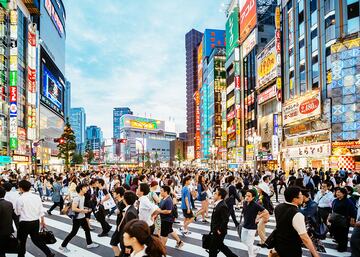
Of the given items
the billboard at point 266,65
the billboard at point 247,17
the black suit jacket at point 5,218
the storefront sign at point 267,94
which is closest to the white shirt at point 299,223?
the black suit jacket at point 5,218

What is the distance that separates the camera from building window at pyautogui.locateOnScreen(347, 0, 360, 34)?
32.2m

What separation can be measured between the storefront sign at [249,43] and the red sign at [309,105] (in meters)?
24.3

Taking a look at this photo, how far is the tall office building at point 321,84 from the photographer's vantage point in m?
32.2

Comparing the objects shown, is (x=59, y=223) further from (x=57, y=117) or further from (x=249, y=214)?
(x=57, y=117)

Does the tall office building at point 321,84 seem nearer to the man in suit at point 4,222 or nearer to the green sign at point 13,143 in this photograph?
the man in suit at point 4,222

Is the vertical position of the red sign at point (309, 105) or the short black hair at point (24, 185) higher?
the red sign at point (309, 105)

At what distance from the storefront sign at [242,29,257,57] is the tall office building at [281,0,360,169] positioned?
15011 mm

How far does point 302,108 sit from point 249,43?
91.2 ft

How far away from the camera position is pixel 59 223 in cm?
1322

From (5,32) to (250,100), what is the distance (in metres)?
39.3

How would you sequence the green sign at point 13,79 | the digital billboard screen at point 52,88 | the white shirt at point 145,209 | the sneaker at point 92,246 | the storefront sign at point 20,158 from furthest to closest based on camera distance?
the digital billboard screen at point 52,88, the storefront sign at point 20,158, the green sign at point 13,79, the sneaker at point 92,246, the white shirt at point 145,209

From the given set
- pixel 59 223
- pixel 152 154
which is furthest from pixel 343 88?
pixel 152 154

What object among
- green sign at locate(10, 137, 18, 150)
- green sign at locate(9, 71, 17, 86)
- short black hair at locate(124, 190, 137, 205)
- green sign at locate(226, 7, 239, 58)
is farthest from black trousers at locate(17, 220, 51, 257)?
green sign at locate(226, 7, 239, 58)

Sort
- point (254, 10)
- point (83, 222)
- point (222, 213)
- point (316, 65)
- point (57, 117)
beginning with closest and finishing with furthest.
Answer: point (222, 213) < point (83, 222) < point (316, 65) < point (254, 10) < point (57, 117)
